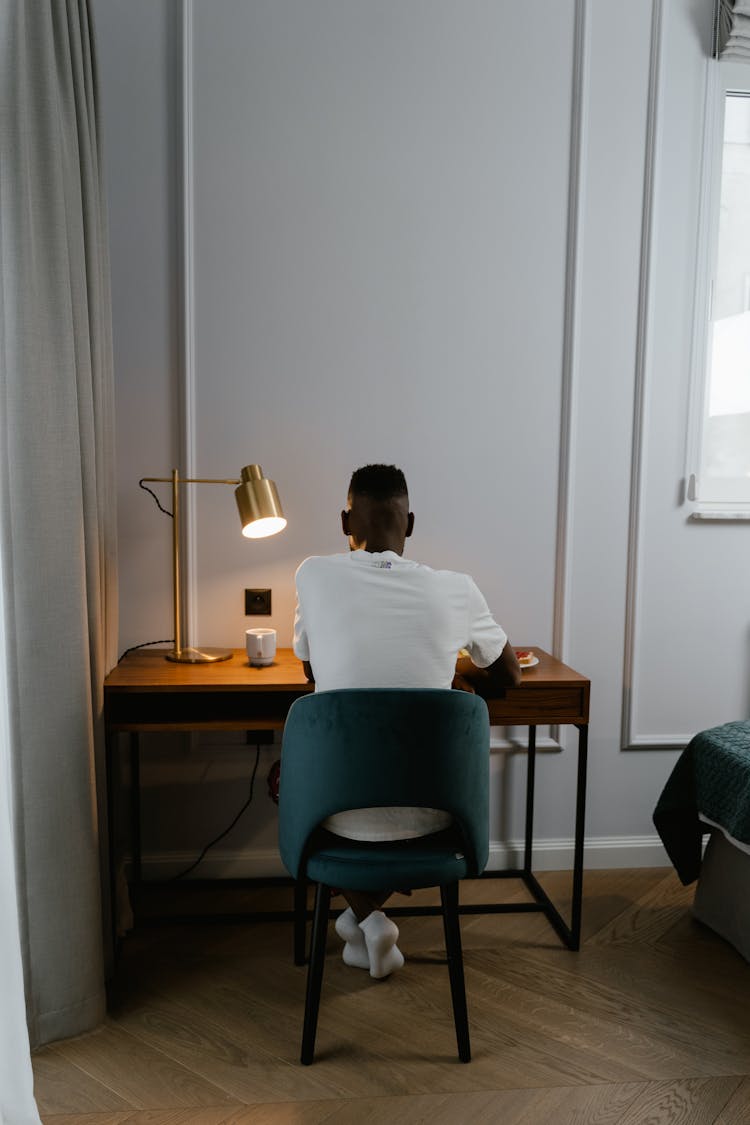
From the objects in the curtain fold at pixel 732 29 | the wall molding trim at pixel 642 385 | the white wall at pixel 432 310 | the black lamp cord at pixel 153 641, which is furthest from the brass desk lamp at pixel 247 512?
the curtain fold at pixel 732 29

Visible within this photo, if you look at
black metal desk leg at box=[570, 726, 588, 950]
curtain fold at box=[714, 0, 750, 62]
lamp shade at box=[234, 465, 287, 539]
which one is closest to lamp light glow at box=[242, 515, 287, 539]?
lamp shade at box=[234, 465, 287, 539]

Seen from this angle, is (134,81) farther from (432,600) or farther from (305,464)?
(432,600)

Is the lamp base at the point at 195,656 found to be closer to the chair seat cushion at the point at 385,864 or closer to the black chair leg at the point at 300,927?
the black chair leg at the point at 300,927

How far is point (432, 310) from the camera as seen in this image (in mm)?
2541

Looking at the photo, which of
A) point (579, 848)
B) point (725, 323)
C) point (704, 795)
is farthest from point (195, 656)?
point (725, 323)

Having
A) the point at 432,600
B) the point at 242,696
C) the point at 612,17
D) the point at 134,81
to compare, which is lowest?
the point at 242,696

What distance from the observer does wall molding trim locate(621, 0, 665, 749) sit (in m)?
2.54

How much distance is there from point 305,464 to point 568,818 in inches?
55.6

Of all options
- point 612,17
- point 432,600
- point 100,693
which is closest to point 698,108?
point 612,17

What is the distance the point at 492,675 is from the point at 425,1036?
0.82 meters

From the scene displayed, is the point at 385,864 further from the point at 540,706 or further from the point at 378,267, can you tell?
the point at 378,267

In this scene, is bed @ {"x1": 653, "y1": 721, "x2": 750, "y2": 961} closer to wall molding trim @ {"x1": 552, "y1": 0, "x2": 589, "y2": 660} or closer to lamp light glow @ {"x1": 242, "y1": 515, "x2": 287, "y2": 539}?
wall molding trim @ {"x1": 552, "y1": 0, "x2": 589, "y2": 660}

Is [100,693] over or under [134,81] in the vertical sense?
under

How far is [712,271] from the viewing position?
2637 millimetres
